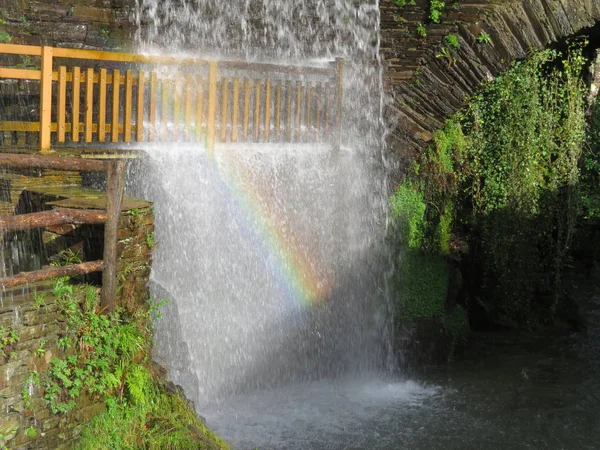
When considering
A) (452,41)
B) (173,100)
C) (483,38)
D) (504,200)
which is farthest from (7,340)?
(504,200)

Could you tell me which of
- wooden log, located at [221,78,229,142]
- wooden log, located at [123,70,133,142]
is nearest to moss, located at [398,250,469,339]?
wooden log, located at [221,78,229,142]

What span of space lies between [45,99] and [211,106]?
1.80 meters

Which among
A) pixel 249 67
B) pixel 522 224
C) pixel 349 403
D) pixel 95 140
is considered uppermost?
pixel 249 67

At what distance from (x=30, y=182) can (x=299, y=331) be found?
377 cm

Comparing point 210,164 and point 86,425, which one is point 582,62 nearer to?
point 210,164

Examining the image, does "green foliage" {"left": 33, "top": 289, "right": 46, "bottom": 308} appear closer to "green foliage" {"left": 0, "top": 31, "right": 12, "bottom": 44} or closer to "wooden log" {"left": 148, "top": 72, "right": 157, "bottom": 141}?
"wooden log" {"left": 148, "top": 72, "right": 157, "bottom": 141}

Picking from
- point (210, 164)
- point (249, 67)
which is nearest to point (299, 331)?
point (210, 164)

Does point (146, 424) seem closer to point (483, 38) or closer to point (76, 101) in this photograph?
point (76, 101)

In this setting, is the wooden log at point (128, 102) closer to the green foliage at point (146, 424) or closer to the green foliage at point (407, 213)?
the green foliage at point (146, 424)

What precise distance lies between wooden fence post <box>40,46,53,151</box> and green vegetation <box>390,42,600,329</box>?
4465 mm

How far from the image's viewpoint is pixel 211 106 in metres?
8.64

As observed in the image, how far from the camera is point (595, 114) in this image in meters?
12.4

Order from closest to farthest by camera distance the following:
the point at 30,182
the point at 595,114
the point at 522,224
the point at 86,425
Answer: the point at 86,425 < the point at 30,182 < the point at 522,224 < the point at 595,114

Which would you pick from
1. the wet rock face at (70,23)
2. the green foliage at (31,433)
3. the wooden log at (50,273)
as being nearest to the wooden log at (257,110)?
the wet rock face at (70,23)
